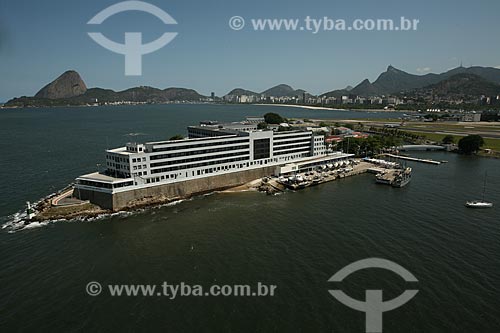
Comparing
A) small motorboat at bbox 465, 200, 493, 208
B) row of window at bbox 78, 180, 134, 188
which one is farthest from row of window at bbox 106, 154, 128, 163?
small motorboat at bbox 465, 200, 493, 208

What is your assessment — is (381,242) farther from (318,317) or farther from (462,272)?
(318,317)

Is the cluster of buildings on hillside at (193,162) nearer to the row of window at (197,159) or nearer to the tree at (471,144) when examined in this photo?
the row of window at (197,159)

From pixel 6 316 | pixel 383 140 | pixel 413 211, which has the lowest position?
pixel 6 316

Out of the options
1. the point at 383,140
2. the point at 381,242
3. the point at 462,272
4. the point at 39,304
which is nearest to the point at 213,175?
the point at 381,242

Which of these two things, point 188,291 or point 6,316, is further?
point 188,291

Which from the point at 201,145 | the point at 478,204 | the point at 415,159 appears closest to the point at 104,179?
the point at 201,145

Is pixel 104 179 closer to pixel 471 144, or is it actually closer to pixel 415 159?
pixel 415 159
